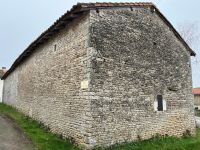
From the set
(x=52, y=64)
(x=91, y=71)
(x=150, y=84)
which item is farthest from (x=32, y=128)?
(x=150, y=84)

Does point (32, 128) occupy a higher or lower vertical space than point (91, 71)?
lower

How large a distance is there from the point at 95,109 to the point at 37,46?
7.49m

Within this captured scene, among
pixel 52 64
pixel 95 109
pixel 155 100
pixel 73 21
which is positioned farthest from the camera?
pixel 52 64

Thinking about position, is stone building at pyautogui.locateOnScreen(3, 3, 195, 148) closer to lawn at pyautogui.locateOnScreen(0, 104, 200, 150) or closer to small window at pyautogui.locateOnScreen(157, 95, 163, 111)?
small window at pyautogui.locateOnScreen(157, 95, 163, 111)

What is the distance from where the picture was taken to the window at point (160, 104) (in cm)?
1088

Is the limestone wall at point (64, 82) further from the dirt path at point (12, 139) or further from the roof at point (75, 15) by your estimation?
the dirt path at point (12, 139)

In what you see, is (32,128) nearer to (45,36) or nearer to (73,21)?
(45,36)

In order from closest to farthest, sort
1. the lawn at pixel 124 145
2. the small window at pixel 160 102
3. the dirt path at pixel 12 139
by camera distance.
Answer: the lawn at pixel 124 145
the dirt path at pixel 12 139
the small window at pixel 160 102

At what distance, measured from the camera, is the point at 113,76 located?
9.35 m

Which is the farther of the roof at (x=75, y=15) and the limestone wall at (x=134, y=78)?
the roof at (x=75, y=15)

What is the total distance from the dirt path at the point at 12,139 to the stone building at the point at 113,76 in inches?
55.3

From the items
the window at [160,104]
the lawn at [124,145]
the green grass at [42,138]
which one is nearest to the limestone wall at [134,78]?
the window at [160,104]

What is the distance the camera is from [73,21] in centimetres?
1023

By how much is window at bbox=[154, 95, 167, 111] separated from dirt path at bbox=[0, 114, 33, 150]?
17.6ft
